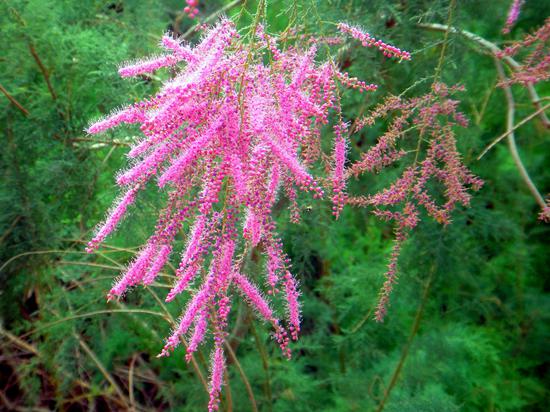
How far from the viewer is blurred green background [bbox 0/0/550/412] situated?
92.7 inches

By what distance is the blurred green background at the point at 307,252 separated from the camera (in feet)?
7.72

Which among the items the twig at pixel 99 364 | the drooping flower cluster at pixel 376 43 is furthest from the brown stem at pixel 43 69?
the drooping flower cluster at pixel 376 43

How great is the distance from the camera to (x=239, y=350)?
11.4 ft

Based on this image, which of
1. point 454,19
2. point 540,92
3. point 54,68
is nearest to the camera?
point 454,19

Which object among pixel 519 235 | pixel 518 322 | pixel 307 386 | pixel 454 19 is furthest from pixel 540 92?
pixel 307 386

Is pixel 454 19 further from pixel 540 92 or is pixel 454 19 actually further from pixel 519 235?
pixel 540 92

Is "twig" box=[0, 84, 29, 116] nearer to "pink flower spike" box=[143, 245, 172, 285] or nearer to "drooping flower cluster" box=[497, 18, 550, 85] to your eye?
"pink flower spike" box=[143, 245, 172, 285]

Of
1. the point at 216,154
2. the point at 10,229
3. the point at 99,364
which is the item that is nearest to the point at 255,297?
the point at 216,154

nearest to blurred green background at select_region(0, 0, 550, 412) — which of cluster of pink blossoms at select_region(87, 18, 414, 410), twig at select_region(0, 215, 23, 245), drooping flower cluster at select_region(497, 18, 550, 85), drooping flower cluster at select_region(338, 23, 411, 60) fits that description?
twig at select_region(0, 215, 23, 245)

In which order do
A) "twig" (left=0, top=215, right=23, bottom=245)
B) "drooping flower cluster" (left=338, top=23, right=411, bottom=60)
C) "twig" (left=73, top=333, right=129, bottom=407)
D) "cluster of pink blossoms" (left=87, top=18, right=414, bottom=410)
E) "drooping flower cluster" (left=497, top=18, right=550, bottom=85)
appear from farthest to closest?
"twig" (left=73, top=333, right=129, bottom=407) < "twig" (left=0, top=215, right=23, bottom=245) < "drooping flower cluster" (left=497, top=18, right=550, bottom=85) < "drooping flower cluster" (left=338, top=23, right=411, bottom=60) < "cluster of pink blossoms" (left=87, top=18, right=414, bottom=410)

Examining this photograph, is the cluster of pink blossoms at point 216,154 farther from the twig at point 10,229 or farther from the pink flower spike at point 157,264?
the twig at point 10,229

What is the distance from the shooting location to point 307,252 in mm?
2686

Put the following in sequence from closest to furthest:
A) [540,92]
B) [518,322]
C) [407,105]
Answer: [407,105] → [518,322] → [540,92]

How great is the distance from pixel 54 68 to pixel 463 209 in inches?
79.0
